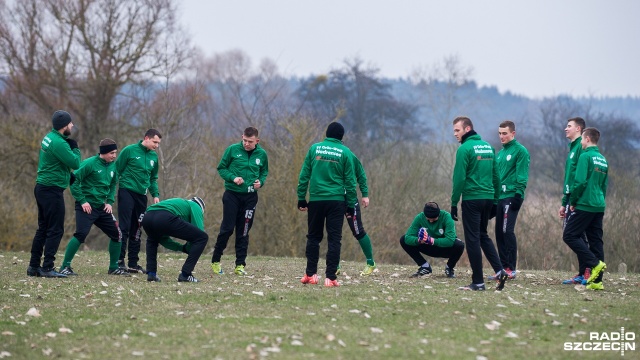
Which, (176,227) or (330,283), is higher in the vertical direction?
(176,227)

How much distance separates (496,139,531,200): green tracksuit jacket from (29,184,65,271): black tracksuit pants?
7.35 metres

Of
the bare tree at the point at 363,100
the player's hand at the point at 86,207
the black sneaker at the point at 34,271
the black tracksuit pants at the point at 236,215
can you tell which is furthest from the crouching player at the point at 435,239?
the bare tree at the point at 363,100

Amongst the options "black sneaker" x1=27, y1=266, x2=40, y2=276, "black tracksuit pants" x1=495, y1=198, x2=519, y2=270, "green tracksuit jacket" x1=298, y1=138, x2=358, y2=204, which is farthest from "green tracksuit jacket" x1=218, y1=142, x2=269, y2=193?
"black tracksuit pants" x1=495, y1=198, x2=519, y2=270

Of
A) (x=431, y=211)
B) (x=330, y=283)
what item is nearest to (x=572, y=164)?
(x=431, y=211)

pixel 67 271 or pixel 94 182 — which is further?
pixel 67 271

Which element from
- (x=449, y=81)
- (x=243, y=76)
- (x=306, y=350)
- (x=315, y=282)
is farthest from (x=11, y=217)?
(x=243, y=76)

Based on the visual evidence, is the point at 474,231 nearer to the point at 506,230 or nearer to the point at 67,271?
the point at 506,230

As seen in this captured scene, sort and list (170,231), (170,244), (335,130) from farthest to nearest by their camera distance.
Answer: (170,244) < (335,130) < (170,231)

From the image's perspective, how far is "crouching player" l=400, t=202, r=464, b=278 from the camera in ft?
48.8

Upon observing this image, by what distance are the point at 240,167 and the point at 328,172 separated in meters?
2.36

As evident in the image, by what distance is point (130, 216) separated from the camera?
14.8 m

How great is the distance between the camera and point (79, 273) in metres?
14.7

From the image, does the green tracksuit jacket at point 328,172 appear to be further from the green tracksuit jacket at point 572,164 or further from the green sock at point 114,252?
the green tracksuit jacket at point 572,164

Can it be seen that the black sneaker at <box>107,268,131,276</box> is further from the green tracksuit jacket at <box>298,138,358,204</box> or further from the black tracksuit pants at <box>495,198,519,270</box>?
the black tracksuit pants at <box>495,198,519,270</box>
